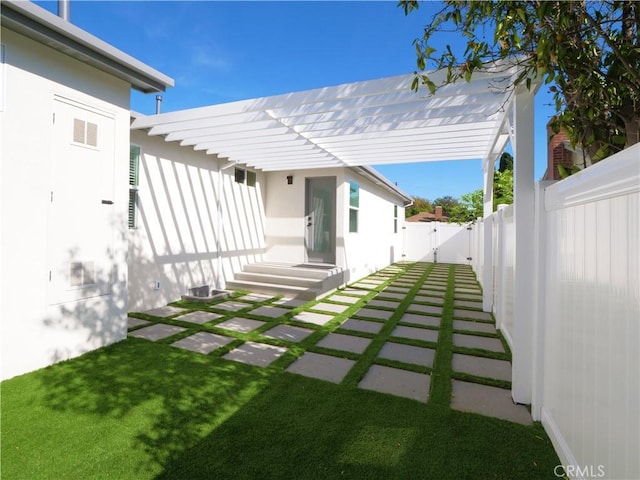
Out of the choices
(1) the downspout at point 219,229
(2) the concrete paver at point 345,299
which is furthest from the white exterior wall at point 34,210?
(2) the concrete paver at point 345,299

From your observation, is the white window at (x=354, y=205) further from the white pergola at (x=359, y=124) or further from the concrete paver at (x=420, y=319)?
the concrete paver at (x=420, y=319)

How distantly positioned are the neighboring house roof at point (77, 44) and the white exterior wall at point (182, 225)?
1.84m

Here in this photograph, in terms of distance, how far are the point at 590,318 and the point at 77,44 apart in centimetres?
511

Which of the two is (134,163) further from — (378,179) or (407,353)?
(378,179)

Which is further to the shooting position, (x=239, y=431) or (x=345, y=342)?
(x=345, y=342)

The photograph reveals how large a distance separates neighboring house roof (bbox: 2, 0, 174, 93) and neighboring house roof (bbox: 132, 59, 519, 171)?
0.84 metres

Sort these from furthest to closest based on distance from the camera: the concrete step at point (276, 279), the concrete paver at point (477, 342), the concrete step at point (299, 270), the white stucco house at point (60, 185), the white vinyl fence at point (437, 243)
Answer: the white vinyl fence at point (437, 243), the concrete step at point (299, 270), the concrete step at point (276, 279), the concrete paver at point (477, 342), the white stucco house at point (60, 185)

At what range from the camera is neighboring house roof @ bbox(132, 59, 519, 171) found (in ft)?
13.5

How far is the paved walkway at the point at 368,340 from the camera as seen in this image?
334 cm

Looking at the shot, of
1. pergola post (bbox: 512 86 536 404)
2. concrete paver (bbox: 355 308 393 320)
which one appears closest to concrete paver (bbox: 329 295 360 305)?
concrete paver (bbox: 355 308 393 320)

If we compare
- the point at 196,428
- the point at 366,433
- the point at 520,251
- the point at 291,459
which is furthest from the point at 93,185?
the point at 520,251

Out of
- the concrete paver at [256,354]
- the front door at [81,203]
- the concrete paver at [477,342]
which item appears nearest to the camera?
the front door at [81,203]

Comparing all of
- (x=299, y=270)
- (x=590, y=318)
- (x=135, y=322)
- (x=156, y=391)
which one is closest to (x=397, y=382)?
(x=590, y=318)

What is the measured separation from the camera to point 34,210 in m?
3.49
